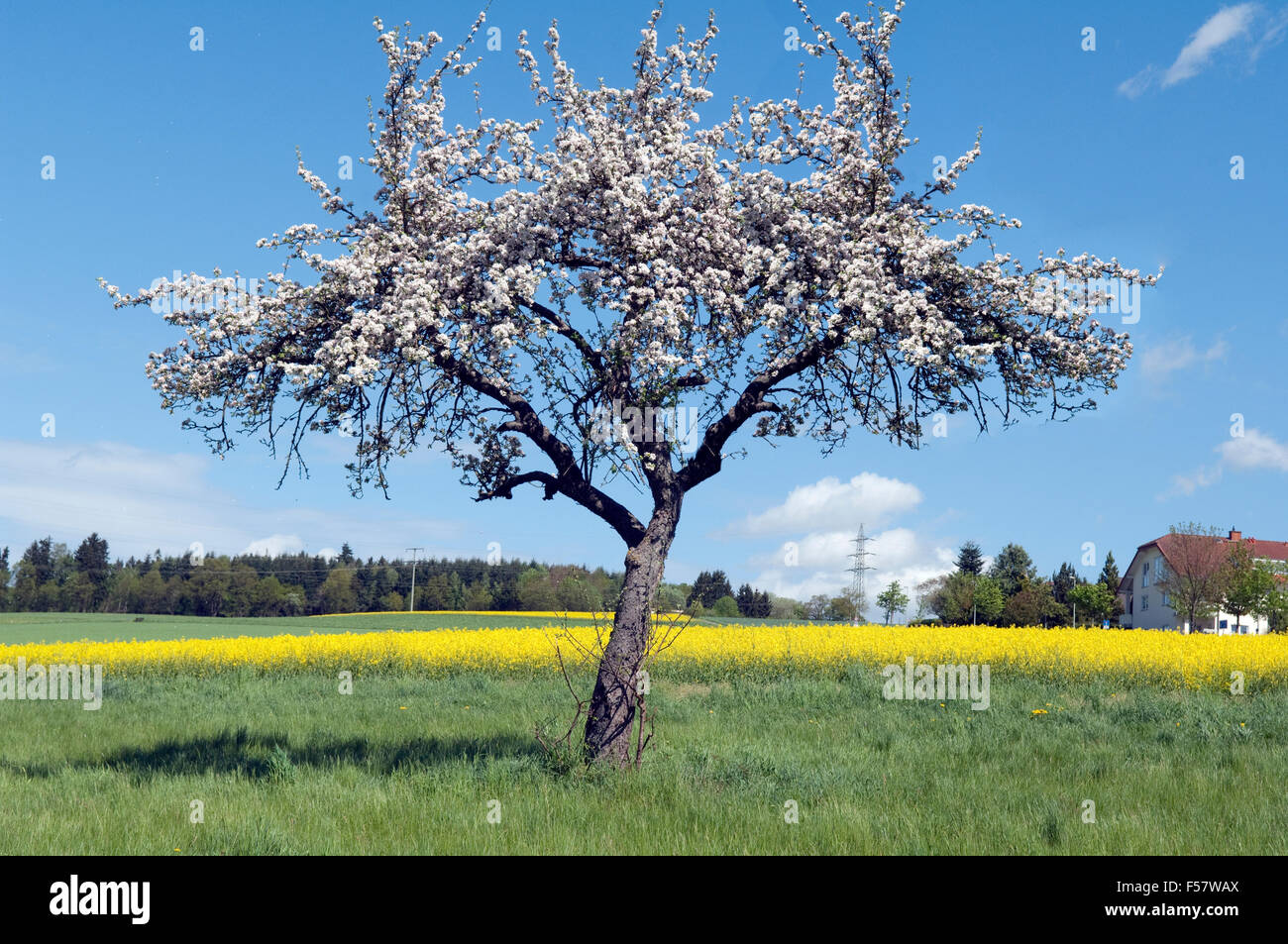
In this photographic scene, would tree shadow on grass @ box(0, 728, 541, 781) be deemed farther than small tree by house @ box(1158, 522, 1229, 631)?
No

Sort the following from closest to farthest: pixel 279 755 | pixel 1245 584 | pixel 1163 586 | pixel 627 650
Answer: pixel 627 650
pixel 279 755
pixel 1245 584
pixel 1163 586

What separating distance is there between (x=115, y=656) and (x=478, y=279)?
2806cm

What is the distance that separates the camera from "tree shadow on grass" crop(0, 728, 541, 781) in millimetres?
12242

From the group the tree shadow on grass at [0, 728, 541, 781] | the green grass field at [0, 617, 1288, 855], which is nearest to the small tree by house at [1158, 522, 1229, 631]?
the green grass field at [0, 617, 1288, 855]

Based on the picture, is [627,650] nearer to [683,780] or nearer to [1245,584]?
[683,780]

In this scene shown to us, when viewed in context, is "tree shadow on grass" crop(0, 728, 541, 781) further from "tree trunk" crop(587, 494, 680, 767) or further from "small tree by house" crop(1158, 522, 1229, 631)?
"small tree by house" crop(1158, 522, 1229, 631)

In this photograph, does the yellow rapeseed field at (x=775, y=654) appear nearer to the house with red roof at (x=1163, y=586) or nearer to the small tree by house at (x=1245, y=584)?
the small tree by house at (x=1245, y=584)

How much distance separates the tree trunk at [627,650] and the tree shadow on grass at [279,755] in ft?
3.42

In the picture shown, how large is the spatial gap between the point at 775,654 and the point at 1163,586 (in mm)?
59320

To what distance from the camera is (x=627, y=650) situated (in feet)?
38.6

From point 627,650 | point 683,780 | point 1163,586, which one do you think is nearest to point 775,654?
point 627,650

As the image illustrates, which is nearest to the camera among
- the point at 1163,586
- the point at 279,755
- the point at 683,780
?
the point at 683,780

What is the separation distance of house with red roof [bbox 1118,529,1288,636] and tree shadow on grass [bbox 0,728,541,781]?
7000 cm
